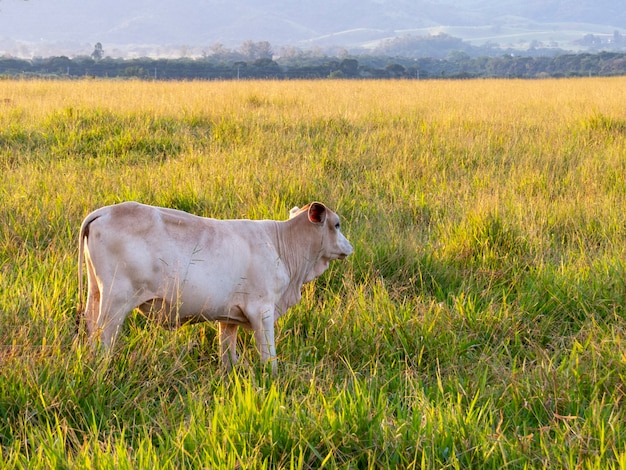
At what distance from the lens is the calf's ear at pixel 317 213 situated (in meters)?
3.64

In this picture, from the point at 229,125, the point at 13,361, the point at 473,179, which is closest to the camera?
the point at 13,361

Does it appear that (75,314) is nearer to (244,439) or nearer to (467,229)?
(244,439)

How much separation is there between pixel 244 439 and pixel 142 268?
113 cm

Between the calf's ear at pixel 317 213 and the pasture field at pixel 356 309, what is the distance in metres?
0.53

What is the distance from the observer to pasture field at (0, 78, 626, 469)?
243 centimetres

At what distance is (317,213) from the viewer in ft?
12.1

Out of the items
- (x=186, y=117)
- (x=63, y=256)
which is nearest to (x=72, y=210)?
(x=63, y=256)

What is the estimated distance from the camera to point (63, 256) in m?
4.54

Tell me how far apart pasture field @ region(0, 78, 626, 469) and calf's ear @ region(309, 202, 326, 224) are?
1.75 ft

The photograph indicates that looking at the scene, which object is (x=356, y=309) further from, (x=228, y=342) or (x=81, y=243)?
(x=81, y=243)

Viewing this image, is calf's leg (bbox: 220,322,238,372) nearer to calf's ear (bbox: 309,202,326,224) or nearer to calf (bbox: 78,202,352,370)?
calf (bbox: 78,202,352,370)

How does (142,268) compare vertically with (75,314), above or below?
above

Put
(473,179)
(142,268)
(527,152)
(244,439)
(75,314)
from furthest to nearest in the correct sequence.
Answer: (527,152)
(473,179)
(75,314)
(142,268)
(244,439)

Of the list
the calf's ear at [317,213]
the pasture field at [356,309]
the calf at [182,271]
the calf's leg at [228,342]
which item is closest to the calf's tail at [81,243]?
the calf at [182,271]
